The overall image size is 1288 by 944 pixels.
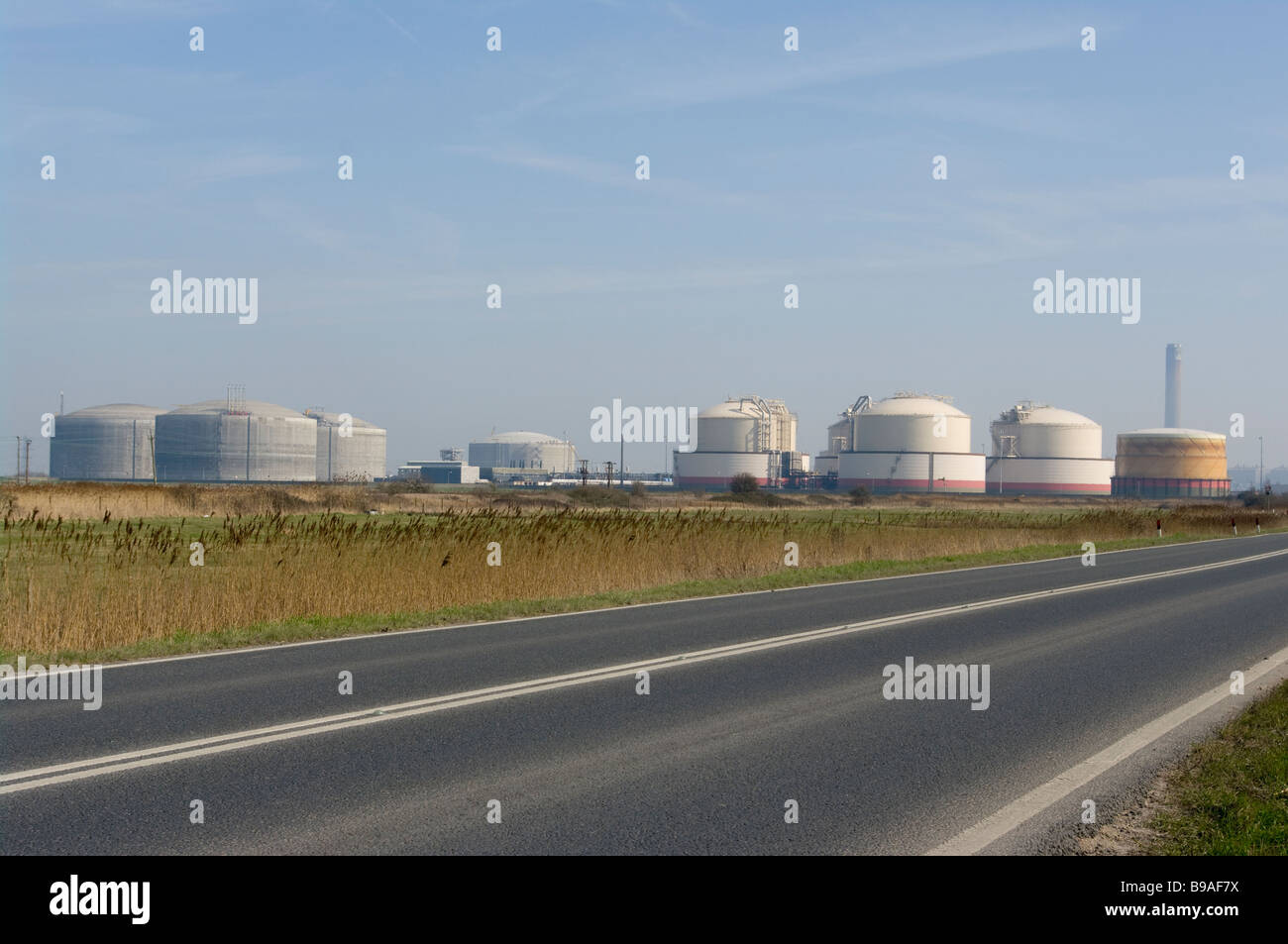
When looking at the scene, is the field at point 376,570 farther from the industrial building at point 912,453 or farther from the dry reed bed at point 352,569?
the industrial building at point 912,453

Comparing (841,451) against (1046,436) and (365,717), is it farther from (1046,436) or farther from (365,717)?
(365,717)

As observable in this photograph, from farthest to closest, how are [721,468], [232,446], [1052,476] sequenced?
[232,446]
[721,468]
[1052,476]

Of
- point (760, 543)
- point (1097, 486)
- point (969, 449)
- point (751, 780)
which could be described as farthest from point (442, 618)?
point (1097, 486)

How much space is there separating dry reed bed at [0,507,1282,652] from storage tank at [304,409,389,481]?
137 m

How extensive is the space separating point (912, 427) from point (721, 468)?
76.6 feet

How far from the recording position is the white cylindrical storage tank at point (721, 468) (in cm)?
13562

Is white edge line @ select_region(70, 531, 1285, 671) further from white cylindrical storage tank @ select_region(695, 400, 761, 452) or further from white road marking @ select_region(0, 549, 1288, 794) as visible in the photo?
white cylindrical storage tank @ select_region(695, 400, 761, 452)

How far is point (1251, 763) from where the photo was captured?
738 cm

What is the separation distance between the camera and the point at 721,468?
13638 cm

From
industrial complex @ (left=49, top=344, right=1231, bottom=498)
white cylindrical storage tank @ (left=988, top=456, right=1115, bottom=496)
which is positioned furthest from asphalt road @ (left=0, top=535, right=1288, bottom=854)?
white cylindrical storage tank @ (left=988, top=456, right=1115, bottom=496)

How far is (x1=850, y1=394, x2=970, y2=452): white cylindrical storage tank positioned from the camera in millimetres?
124875

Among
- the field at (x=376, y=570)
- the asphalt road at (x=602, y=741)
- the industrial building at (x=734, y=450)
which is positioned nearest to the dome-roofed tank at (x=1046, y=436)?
the industrial building at (x=734, y=450)

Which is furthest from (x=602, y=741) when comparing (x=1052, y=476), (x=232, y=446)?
(x=232, y=446)

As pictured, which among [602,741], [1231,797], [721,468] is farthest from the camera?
[721,468]
